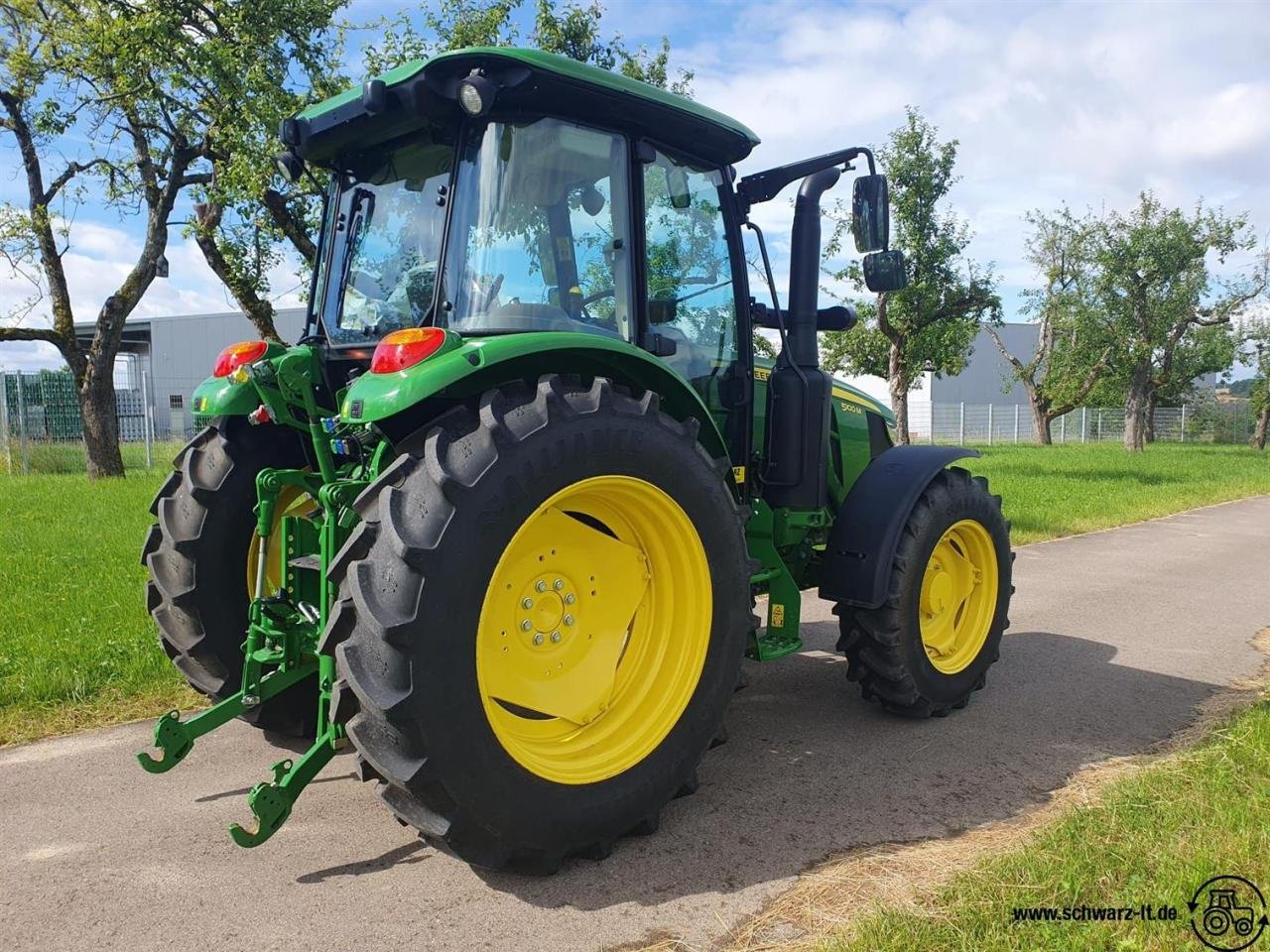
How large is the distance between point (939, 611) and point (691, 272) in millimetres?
2092

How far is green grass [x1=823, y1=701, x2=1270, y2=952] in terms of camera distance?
2.44 metres

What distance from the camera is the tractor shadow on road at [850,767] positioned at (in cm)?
293

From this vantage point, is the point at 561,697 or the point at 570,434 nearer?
the point at 570,434

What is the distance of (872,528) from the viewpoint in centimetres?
419

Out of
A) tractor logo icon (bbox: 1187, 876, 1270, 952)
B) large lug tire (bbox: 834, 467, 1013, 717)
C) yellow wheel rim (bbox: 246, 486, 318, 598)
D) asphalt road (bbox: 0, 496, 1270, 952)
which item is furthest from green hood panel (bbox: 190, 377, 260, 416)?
tractor logo icon (bbox: 1187, 876, 1270, 952)

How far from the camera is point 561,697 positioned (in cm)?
311

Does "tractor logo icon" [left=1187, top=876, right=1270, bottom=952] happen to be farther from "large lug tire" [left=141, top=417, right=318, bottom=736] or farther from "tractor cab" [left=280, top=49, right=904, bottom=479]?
"large lug tire" [left=141, top=417, right=318, bottom=736]

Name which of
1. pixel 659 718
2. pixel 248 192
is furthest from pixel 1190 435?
pixel 659 718

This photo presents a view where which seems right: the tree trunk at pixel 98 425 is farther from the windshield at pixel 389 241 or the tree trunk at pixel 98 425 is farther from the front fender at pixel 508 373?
the front fender at pixel 508 373

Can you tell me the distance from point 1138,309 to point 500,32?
21.0 metres

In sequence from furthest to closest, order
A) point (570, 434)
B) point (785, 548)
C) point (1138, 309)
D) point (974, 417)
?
point (974, 417)
point (1138, 309)
point (785, 548)
point (570, 434)

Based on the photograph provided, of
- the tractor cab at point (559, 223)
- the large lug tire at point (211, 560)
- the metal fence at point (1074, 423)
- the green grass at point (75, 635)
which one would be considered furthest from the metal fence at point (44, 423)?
the metal fence at point (1074, 423)

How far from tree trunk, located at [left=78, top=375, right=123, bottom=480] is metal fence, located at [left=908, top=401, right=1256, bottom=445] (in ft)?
97.2

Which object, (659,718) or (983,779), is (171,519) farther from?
(983,779)
